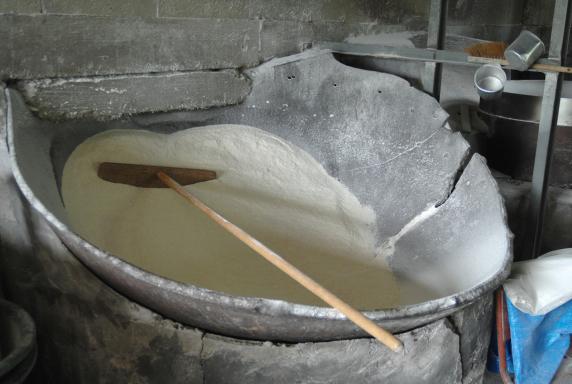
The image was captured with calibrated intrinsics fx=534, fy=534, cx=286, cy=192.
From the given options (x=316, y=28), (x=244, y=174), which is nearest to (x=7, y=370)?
(x=244, y=174)

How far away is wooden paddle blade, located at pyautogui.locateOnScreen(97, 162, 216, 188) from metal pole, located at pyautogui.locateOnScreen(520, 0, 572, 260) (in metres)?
1.33

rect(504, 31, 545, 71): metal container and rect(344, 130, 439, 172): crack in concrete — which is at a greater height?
rect(504, 31, 545, 71): metal container

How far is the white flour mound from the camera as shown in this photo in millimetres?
1767

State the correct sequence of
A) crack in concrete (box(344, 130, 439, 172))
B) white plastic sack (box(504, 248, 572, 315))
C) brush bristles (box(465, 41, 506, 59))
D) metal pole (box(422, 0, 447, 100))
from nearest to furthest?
white plastic sack (box(504, 248, 572, 315))
crack in concrete (box(344, 130, 439, 172))
metal pole (box(422, 0, 447, 100))
brush bristles (box(465, 41, 506, 59))

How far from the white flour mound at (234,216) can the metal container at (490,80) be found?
0.67 m

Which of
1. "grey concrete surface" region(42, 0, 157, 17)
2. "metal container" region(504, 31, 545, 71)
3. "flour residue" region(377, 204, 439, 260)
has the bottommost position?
"flour residue" region(377, 204, 439, 260)

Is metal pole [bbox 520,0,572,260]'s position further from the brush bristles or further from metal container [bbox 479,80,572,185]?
the brush bristles

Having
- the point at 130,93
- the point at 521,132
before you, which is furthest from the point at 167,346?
the point at 521,132

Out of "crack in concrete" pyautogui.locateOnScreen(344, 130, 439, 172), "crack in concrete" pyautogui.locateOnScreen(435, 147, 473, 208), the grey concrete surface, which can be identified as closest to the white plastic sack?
"crack in concrete" pyautogui.locateOnScreen(435, 147, 473, 208)

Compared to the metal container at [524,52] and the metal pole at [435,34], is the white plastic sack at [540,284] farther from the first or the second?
the metal pole at [435,34]

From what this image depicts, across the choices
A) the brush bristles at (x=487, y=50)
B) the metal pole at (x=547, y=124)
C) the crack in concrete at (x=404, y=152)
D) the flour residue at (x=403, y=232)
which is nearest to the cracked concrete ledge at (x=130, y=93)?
the crack in concrete at (x=404, y=152)

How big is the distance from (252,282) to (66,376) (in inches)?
25.2

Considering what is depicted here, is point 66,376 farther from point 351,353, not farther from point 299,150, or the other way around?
point 299,150

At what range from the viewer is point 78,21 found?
6.23 feet
